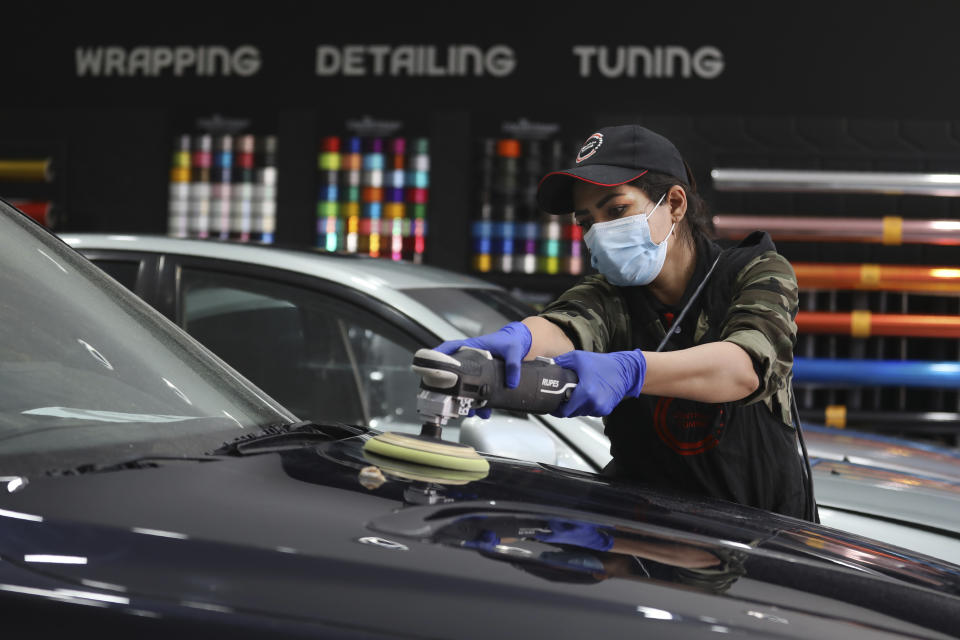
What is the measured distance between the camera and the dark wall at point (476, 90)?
6469 mm

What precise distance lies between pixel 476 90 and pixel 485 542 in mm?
6251

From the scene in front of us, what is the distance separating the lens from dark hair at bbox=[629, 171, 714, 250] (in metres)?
2.01

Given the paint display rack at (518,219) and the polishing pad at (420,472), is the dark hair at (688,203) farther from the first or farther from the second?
the paint display rack at (518,219)

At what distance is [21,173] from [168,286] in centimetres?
483

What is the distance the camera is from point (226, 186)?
6.97m

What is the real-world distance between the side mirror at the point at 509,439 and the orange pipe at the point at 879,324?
4.05 meters

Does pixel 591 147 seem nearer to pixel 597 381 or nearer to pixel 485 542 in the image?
pixel 597 381

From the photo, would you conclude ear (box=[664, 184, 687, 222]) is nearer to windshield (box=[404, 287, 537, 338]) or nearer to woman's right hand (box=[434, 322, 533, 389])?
woman's right hand (box=[434, 322, 533, 389])

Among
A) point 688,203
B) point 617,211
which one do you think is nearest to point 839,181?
point 688,203

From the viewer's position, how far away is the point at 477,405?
57.9 inches

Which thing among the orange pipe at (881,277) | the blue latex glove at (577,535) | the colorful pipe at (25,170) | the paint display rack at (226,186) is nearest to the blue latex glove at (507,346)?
the blue latex glove at (577,535)

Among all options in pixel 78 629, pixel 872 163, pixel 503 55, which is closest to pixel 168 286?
pixel 78 629

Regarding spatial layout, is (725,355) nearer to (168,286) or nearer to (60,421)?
(60,421)

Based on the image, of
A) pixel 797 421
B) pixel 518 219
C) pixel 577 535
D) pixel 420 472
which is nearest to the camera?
pixel 577 535
